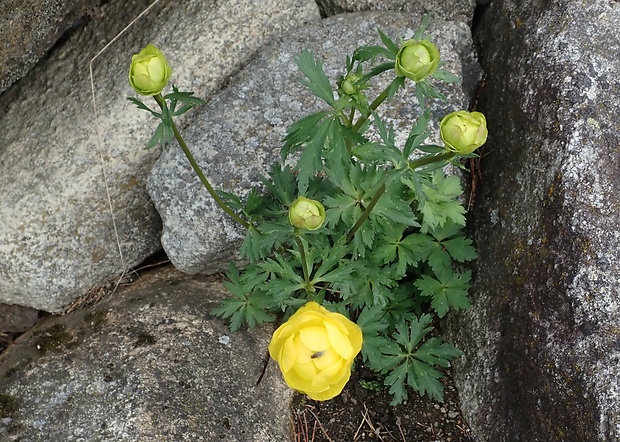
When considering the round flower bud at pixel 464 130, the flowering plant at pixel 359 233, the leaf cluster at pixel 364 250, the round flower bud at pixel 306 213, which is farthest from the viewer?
the leaf cluster at pixel 364 250

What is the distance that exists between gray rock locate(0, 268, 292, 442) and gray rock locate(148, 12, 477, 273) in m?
0.31

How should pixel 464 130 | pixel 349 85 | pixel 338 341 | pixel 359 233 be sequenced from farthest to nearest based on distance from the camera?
pixel 359 233 → pixel 349 85 → pixel 338 341 → pixel 464 130

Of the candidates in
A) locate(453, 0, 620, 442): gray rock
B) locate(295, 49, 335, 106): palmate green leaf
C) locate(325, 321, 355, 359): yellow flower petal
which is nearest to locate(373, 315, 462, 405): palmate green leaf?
locate(453, 0, 620, 442): gray rock

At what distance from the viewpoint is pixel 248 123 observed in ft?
9.30

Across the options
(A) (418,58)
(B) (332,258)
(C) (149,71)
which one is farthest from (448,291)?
(C) (149,71)

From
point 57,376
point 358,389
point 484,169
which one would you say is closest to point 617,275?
point 484,169

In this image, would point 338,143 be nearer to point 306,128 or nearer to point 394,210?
point 306,128

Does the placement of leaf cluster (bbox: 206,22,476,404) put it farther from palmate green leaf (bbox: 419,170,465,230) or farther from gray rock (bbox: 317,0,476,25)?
gray rock (bbox: 317,0,476,25)

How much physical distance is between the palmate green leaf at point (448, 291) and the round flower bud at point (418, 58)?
118 centimetres

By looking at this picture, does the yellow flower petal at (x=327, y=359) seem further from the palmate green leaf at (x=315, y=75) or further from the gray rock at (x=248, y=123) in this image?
the gray rock at (x=248, y=123)

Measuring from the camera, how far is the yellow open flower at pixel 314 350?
5.90 feet

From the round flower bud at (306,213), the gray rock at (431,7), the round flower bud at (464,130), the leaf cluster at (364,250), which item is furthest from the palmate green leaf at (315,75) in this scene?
the gray rock at (431,7)

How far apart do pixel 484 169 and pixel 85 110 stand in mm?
1800

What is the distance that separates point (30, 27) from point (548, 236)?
2.27 meters
